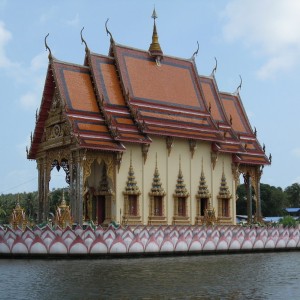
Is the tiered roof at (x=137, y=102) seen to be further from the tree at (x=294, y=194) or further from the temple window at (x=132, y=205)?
the tree at (x=294, y=194)

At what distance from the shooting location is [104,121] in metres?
27.2

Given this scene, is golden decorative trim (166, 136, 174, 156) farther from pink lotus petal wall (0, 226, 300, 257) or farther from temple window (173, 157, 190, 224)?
pink lotus petal wall (0, 226, 300, 257)

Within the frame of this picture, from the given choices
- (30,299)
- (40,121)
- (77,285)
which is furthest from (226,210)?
(30,299)

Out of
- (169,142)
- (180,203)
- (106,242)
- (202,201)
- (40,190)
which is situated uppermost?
(169,142)

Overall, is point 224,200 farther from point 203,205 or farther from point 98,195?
point 98,195

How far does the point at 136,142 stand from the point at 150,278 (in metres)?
13.9

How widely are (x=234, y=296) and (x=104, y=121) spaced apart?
682 inches

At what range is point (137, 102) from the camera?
2841 centimetres

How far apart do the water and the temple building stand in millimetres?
8012

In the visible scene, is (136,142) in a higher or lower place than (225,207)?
higher

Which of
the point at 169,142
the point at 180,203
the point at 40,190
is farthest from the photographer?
the point at 40,190

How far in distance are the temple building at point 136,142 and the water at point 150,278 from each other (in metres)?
8.01

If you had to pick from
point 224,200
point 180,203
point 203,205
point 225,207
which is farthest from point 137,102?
point 225,207

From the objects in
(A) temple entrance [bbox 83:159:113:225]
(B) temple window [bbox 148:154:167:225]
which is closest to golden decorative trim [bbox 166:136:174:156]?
(B) temple window [bbox 148:154:167:225]
